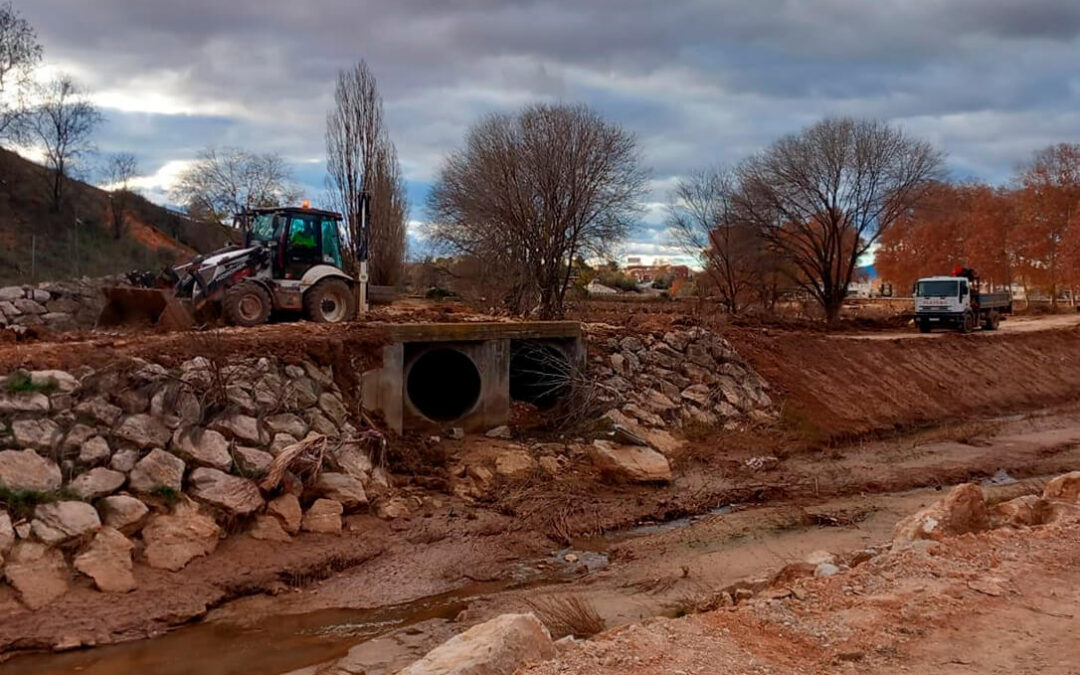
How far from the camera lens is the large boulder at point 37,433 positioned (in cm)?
1012

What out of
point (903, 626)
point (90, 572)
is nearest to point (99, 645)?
point (90, 572)

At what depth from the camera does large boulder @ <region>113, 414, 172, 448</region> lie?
10836 mm

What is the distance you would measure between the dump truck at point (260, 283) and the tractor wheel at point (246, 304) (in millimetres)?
16

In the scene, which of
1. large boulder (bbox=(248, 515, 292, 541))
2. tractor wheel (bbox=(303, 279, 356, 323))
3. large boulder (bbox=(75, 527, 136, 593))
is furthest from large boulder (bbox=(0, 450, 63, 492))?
tractor wheel (bbox=(303, 279, 356, 323))

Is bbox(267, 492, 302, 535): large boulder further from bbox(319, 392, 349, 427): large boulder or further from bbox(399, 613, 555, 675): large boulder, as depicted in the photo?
bbox(399, 613, 555, 675): large boulder

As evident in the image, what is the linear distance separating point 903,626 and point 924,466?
11.3m

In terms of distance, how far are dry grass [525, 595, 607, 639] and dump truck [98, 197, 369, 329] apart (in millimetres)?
8751

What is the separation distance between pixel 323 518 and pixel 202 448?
1.79 meters

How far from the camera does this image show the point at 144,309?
15422 millimetres

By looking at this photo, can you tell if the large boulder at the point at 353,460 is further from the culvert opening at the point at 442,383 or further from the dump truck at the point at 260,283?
the culvert opening at the point at 442,383

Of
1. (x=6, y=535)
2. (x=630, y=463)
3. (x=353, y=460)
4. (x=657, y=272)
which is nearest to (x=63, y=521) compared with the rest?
(x=6, y=535)

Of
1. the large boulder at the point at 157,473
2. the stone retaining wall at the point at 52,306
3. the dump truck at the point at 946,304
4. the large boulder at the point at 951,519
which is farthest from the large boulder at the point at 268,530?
the dump truck at the point at 946,304

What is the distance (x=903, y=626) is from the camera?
704 centimetres

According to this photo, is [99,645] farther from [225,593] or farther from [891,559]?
[891,559]
